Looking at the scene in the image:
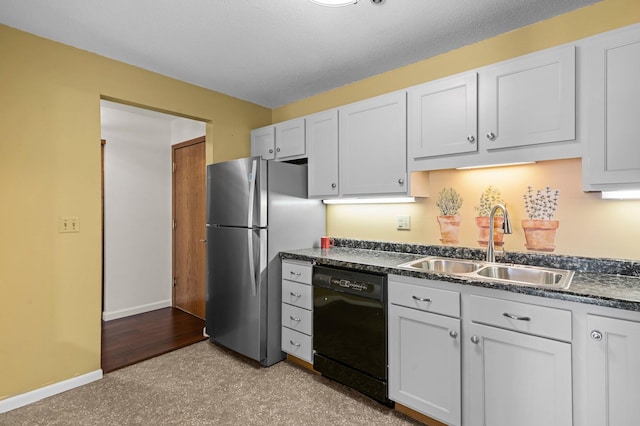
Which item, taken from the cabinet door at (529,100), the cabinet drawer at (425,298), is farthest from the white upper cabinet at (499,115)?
the cabinet drawer at (425,298)

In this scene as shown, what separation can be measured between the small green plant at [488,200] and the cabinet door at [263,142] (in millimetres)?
1943

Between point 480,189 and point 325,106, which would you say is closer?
point 480,189

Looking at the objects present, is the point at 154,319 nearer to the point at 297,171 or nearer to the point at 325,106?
the point at 297,171

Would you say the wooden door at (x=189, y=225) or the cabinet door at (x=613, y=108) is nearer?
the cabinet door at (x=613, y=108)

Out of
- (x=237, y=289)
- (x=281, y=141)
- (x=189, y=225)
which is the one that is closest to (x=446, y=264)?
(x=237, y=289)

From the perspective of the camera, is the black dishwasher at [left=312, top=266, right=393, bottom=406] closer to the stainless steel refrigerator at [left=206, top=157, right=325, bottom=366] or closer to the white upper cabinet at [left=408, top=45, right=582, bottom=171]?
the stainless steel refrigerator at [left=206, top=157, right=325, bottom=366]

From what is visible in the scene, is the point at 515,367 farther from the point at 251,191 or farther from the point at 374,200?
the point at 251,191

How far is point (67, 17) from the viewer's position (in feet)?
6.83

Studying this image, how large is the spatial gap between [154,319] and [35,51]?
279 cm

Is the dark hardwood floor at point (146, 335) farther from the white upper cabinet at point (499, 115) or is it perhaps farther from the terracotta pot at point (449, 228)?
the white upper cabinet at point (499, 115)

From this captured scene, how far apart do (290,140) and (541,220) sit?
2.10 meters

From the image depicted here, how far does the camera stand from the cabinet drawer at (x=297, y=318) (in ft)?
8.44

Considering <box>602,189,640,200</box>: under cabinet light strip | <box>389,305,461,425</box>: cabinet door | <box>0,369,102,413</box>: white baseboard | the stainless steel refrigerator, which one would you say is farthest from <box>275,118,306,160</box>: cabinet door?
<box>0,369,102,413</box>: white baseboard

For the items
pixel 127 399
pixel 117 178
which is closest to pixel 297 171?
pixel 127 399
